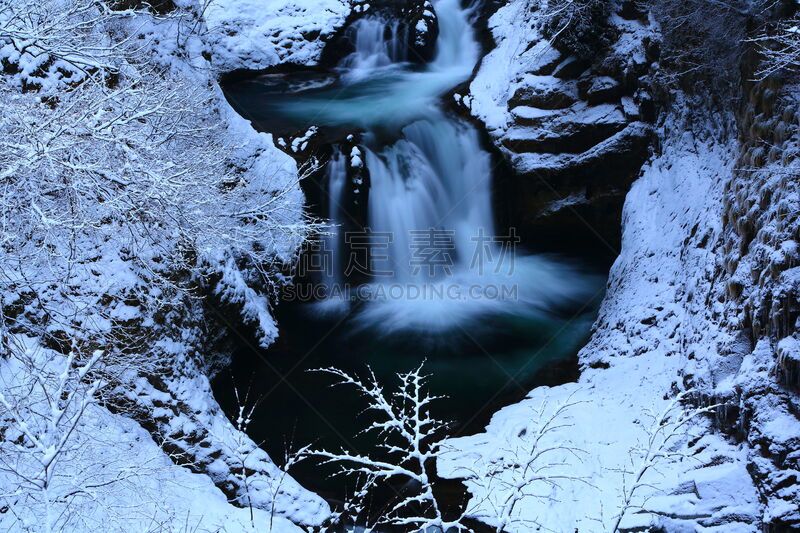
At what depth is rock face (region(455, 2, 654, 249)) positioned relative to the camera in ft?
43.1

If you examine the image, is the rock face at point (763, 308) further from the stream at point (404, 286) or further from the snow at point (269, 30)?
the snow at point (269, 30)

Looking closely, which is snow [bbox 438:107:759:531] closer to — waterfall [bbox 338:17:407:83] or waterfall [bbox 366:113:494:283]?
waterfall [bbox 366:113:494:283]

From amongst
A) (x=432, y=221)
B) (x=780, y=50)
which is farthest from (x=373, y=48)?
(x=780, y=50)

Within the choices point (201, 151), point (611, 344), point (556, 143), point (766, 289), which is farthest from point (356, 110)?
point (766, 289)

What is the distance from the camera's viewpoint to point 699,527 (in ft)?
23.8

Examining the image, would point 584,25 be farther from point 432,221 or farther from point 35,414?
point 35,414

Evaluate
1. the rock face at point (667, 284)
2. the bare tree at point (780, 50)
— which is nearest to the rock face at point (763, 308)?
the rock face at point (667, 284)

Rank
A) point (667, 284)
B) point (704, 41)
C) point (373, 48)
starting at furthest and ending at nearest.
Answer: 1. point (373, 48)
2. point (704, 41)
3. point (667, 284)

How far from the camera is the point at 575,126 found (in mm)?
13492

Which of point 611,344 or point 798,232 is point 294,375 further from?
point 798,232

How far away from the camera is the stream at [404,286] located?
11.0m

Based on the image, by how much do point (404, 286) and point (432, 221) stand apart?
1568mm

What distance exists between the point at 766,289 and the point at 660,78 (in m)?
5.75

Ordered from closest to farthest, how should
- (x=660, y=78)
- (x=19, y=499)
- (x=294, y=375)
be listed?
(x=19, y=499), (x=294, y=375), (x=660, y=78)
